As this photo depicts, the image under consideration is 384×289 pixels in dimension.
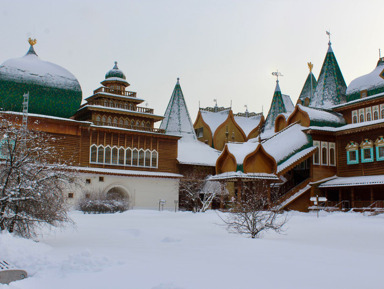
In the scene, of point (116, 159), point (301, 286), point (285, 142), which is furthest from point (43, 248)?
point (116, 159)

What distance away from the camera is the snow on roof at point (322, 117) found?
106 feet

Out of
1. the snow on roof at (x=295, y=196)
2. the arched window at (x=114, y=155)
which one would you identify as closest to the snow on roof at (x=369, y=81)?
the snow on roof at (x=295, y=196)

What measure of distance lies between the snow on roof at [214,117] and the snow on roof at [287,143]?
15.7m

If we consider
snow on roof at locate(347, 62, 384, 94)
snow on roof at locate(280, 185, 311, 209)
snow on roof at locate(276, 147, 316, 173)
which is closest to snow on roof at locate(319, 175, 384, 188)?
snow on roof at locate(280, 185, 311, 209)

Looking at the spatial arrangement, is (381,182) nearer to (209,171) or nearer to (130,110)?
(209,171)

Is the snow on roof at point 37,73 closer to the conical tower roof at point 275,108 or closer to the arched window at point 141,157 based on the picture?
the arched window at point 141,157

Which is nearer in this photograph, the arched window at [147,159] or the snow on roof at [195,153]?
Result: the arched window at [147,159]

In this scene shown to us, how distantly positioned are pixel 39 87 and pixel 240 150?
1583 cm

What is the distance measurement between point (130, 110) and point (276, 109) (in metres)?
14.7

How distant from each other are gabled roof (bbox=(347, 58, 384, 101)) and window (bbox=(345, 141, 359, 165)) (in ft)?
12.4

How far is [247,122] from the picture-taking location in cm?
5138

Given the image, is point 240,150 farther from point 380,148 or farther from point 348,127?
point 380,148

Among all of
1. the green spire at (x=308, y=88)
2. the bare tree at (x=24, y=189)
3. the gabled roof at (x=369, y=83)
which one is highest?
the green spire at (x=308, y=88)

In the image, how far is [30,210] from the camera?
11.3m
